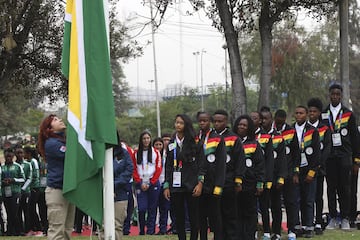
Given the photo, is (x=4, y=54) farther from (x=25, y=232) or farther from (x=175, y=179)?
(x=175, y=179)

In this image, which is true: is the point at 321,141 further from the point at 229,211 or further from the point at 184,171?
the point at 184,171

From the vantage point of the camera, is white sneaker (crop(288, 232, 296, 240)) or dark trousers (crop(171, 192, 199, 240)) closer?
dark trousers (crop(171, 192, 199, 240))

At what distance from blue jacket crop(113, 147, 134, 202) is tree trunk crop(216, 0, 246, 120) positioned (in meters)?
2.73

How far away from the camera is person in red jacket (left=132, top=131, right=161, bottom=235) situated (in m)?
10.4

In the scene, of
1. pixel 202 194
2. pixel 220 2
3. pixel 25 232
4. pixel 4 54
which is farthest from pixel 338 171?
pixel 4 54

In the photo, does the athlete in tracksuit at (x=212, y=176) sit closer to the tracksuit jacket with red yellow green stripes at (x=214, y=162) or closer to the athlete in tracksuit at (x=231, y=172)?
the tracksuit jacket with red yellow green stripes at (x=214, y=162)

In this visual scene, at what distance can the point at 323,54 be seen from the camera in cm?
3681

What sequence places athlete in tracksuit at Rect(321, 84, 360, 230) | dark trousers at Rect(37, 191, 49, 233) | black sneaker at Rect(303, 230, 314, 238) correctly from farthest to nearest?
dark trousers at Rect(37, 191, 49, 233) < athlete in tracksuit at Rect(321, 84, 360, 230) < black sneaker at Rect(303, 230, 314, 238)

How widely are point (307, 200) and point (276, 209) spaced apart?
649mm

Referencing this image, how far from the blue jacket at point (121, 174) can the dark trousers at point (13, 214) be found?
13.3 feet

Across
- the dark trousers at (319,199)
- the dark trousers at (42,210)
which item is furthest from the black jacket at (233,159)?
the dark trousers at (42,210)

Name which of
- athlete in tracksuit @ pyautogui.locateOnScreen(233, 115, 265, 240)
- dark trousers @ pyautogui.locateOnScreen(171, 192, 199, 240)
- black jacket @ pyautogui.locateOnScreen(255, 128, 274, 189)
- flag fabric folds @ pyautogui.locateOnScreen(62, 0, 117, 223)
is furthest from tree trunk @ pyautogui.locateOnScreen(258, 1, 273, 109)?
flag fabric folds @ pyautogui.locateOnScreen(62, 0, 117, 223)

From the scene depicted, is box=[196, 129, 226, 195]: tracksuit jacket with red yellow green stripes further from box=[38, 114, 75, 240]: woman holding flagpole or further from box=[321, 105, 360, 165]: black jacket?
box=[321, 105, 360, 165]: black jacket

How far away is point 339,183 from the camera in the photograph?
9.65 metres
